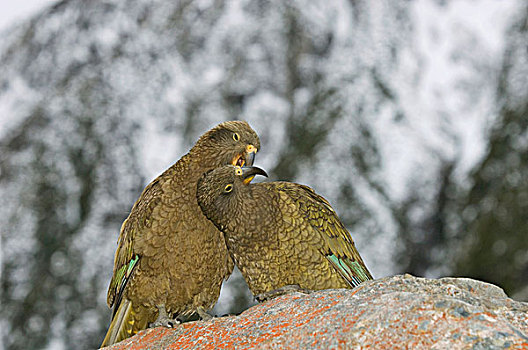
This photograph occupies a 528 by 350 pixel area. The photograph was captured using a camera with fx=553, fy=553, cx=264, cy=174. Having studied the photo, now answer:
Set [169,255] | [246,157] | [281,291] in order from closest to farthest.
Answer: [281,291]
[169,255]
[246,157]

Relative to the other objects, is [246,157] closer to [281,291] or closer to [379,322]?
[281,291]

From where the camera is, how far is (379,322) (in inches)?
98.0

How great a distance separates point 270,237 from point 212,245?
0.48 metres

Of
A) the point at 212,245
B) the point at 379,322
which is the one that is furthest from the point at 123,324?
the point at 379,322

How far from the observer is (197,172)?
13.4ft

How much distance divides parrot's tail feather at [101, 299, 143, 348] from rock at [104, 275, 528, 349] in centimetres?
58

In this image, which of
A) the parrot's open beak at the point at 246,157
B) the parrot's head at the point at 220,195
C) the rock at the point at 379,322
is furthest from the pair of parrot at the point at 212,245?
the rock at the point at 379,322

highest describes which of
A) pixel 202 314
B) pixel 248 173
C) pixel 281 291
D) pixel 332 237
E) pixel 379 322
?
pixel 248 173

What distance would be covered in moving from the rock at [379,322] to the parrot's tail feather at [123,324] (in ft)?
1.91

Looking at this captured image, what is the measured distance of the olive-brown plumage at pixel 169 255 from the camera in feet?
12.6

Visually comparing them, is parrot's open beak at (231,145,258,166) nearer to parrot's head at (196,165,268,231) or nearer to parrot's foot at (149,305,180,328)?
parrot's head at (196,165,268,231)

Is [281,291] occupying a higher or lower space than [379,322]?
higher

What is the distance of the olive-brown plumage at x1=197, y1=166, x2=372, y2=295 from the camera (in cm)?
378

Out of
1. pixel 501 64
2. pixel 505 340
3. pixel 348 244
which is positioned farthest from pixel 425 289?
pixel 501 64
